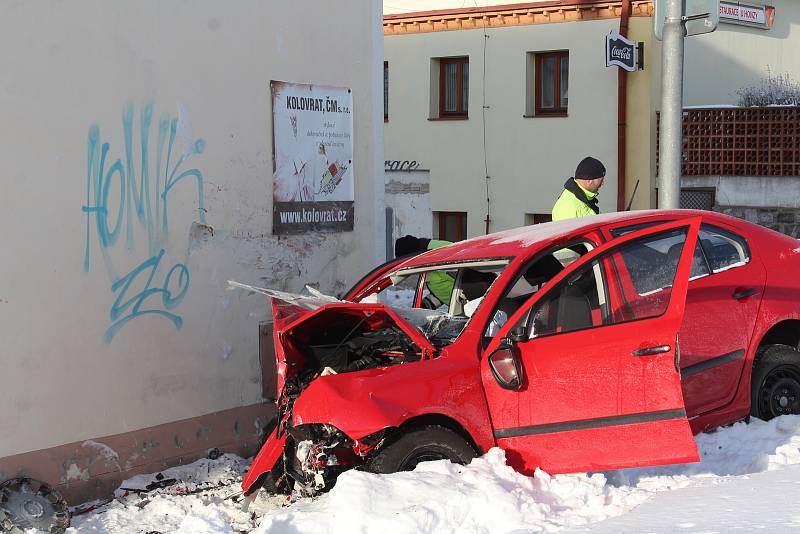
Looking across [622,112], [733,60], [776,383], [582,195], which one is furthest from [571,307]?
[733,60]

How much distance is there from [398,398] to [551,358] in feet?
2.87

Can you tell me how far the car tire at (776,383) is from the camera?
6980 mm

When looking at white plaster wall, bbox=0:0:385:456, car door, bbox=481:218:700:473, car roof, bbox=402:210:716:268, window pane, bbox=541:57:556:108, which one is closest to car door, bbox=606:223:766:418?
car roof, bbox=402:210:716:268

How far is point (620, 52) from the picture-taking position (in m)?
21.0

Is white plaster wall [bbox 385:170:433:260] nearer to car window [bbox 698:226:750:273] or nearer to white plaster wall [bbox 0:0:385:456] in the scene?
white plaster wall [bbox 0:0:385:456]

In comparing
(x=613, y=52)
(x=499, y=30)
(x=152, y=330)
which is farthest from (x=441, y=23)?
(x=152, y=330)

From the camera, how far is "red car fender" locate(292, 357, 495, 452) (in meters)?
5.63

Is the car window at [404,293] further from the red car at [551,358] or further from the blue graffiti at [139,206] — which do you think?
the blue graffiti at [139,206]

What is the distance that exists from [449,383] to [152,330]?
2946 mm

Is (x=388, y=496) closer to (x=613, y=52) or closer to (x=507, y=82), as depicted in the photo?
(x=613, y=52)

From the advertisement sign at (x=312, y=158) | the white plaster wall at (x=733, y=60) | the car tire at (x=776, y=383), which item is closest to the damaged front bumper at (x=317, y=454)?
the car tire at (x=776, y=383)

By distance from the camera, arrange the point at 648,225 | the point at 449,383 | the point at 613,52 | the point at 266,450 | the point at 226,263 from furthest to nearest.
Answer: the point at 613,52 < the point at 226,263 < the point at 648,225 < the point at 266,450 < the point at 449,383

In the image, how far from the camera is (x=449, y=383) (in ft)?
19.1

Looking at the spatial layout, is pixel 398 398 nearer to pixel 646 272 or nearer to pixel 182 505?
pixel 646 272
